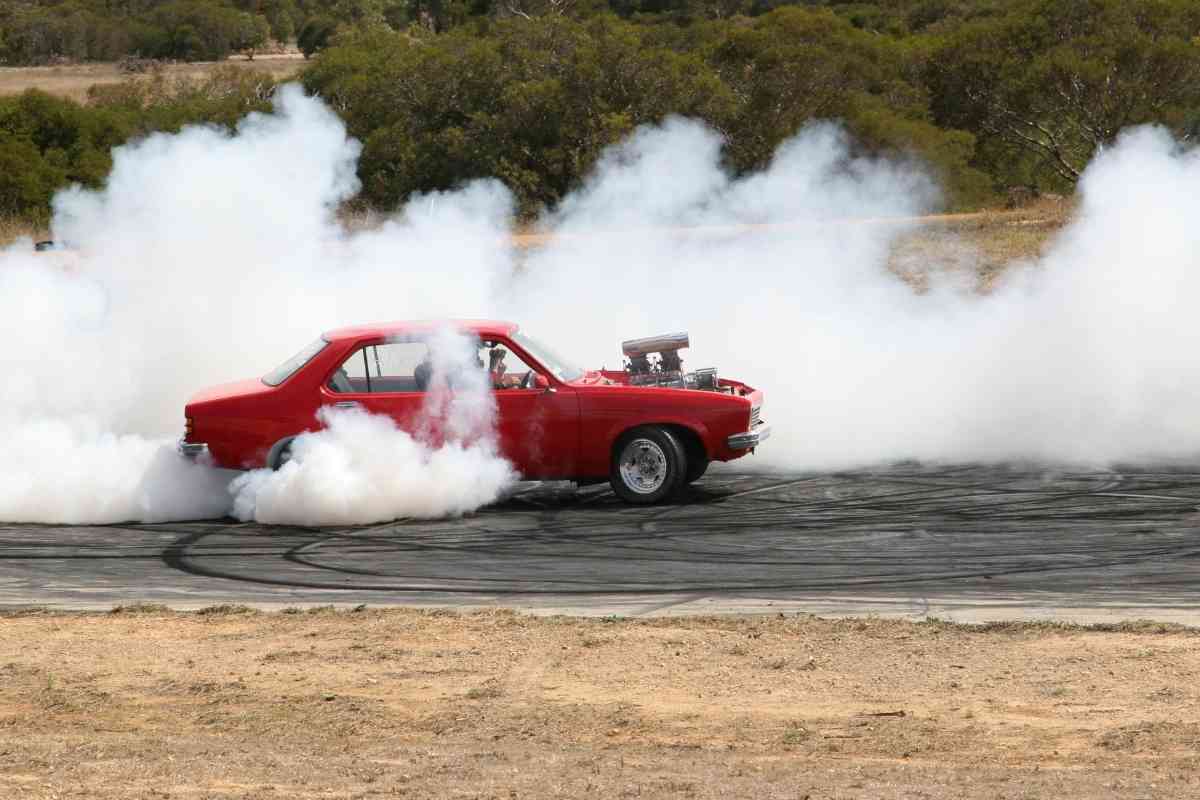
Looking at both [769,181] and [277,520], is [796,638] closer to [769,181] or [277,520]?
[277,520]

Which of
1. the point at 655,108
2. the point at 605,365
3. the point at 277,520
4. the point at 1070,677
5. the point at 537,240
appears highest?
the point at 655,108

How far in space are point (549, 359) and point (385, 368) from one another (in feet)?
4.34

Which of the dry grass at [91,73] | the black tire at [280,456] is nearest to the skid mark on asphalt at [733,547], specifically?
the black tire at [280,456]

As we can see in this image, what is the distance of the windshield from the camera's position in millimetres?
13523

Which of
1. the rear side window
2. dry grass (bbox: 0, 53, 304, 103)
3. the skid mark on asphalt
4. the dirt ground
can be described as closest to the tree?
the skid mark on asphalt

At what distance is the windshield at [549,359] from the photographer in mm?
13523

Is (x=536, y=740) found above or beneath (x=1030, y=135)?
beneath

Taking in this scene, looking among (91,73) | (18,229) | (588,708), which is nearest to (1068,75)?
(18,229)

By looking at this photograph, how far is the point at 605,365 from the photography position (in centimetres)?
1905

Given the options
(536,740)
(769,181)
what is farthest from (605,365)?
(536,740)

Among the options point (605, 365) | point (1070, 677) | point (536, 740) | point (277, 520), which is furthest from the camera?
point (605, 365)

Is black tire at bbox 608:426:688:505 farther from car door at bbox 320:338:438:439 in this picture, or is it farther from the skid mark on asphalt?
car door at bbox 320:338:438:439

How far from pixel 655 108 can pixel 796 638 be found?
21569 millimetres

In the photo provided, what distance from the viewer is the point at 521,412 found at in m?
13.3
